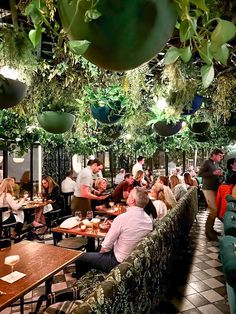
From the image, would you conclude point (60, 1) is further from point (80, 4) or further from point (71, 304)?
point (71, 304)

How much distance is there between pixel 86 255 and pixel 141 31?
9.57 feet

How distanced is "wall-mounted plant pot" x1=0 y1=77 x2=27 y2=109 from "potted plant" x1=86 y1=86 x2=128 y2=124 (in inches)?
42.3

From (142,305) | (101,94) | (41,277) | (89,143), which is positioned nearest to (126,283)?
(142,305)

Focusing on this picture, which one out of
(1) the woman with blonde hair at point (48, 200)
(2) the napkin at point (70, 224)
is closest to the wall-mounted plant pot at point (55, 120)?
(2) the napkin at point (70, 224)

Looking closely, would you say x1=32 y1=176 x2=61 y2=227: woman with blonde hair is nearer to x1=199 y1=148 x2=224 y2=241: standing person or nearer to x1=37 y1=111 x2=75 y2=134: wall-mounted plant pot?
x1=199 y1=148 x2=224 y2=241: standing person

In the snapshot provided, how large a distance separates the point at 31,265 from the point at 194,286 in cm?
235

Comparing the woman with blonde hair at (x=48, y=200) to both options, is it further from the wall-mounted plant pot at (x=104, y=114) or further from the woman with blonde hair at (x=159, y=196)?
the wall-mounted plant pot at (x=104, y=114)

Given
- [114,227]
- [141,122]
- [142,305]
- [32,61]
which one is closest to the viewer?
[32,61]

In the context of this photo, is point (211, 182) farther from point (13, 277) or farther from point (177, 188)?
point (13, 277)

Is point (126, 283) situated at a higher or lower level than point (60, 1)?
lower

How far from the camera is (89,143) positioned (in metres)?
9.97

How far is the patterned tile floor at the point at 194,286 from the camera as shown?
126 inches

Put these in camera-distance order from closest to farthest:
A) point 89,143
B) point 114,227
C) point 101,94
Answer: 1. point 101,94
2. point 114,227
3. point 89,143

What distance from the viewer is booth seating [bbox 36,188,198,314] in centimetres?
158
